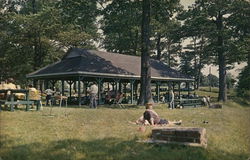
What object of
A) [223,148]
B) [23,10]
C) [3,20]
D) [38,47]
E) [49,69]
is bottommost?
[223,148]

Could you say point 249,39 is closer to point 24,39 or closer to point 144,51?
point 144,51

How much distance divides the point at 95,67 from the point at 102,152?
1912 cm

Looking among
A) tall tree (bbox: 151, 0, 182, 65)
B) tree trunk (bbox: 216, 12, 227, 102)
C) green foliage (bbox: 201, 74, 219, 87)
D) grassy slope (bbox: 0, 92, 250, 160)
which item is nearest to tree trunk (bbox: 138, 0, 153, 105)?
tall tree (bbox: 151, 0, 182, 65)

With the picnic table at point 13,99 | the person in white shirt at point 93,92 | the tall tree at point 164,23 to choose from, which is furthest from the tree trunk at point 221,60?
the picnic table at point 13,99

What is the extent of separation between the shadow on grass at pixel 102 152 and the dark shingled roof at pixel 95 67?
53.1 feet

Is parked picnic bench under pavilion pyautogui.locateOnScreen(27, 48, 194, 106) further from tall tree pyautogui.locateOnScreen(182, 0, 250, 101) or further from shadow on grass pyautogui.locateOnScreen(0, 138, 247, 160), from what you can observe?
shadow on grass pyautogui.locateOnScreen(0, 138, 247, 160)

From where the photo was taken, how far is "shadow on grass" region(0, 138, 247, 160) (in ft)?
23.0

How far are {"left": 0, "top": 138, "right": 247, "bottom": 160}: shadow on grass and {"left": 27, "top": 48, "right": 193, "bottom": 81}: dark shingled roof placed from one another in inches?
637

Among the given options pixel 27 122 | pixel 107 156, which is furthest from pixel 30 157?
pixel 27 122

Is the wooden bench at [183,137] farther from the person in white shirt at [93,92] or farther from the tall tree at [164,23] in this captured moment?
the tall tree at [164,23]

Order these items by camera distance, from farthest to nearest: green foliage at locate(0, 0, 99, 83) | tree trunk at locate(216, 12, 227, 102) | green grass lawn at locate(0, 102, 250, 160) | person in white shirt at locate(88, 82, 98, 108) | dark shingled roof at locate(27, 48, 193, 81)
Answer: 1. tree trunk at locate(216, 12, 227, 102)
2. green foliage at locate(0, 0, 99, 83)
3. dark shingled roof at locate(27, 48, 193, 81)
4. person in white shirt at locate(88, 82, 98, 108)
5. green grass lawn at locate(0, 102, 250, 160)

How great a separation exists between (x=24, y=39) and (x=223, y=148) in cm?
3111

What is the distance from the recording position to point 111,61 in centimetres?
3031

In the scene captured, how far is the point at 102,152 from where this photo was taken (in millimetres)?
7375
